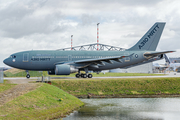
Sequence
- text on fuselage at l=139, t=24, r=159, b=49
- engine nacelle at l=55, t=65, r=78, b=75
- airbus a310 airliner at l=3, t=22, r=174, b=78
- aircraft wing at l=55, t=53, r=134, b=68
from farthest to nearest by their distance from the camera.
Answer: text on fuselage at l=139, t=24, r=159, b=49 < airbus a310 airliner at l=3, t=22, r=174, b=78 < aircraft wing at l=55, t=53, r=134, b=68 < engine nacelle at l=55, t=65, r=78, b=75

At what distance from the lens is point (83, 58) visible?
134ft

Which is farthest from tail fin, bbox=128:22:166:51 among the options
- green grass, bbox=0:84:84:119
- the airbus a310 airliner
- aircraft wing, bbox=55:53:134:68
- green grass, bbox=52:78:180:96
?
green grass, bbox=0:84:84:119

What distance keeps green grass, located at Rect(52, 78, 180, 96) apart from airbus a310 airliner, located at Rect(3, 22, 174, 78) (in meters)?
4.49

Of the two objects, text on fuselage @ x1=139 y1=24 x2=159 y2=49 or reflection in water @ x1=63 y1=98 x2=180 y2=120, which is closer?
reflection in water @ x1=63 y1=98 x2=180 y2=120

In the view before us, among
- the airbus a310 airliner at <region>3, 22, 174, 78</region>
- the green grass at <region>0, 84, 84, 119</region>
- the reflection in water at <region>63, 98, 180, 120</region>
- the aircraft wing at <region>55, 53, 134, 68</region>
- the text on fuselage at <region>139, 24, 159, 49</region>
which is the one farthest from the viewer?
the text on fuselage at <region>139, 24, 159, 49</region>

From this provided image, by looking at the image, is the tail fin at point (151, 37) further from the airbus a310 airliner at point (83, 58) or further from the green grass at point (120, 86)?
the green grass at point (120, 86)

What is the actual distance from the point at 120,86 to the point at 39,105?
53.0ft

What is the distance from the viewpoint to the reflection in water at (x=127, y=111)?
20703 mm

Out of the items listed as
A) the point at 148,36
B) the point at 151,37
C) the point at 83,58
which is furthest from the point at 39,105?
the point at 151,37

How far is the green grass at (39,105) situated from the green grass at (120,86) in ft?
20.7

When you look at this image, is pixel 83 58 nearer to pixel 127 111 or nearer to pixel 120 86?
pixel 120 86

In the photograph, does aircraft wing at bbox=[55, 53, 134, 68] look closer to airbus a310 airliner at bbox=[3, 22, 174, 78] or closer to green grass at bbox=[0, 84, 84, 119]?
airbus a310 airliner at bbox=[3, 22, 174, 78]

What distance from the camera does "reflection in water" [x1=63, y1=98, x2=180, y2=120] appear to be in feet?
67.9

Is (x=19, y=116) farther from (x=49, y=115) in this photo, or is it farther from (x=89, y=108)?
(x=89, y=108)
